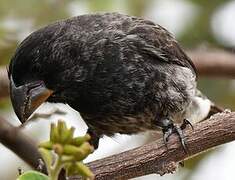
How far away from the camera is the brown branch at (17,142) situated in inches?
137

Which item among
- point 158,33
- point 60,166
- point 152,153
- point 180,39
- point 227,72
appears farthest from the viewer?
point 180,39

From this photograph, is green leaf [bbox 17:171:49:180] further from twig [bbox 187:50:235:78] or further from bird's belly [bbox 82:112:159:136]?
Result: twig [bbox 187:50:235:78]

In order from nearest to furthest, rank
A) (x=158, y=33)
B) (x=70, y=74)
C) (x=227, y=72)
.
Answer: (x=70, y=74), (x=158, y=33), (x=227, y=72)

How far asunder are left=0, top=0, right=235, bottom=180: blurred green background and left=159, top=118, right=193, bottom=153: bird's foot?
44.5 inches

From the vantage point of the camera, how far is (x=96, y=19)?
3459mm

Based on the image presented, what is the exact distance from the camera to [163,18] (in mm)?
4977

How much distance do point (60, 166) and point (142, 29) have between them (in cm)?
237

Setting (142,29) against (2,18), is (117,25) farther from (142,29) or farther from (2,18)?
(2,18)

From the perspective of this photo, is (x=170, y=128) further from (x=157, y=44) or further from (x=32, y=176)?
(x=32, y=176)

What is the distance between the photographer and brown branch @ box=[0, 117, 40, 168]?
3475 mm

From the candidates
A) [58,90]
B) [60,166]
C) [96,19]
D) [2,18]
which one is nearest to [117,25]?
[96,19]

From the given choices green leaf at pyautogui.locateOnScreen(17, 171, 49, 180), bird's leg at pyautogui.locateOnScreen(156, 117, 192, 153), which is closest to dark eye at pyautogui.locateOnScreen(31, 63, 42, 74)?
bird's leg at pyautogui.locateOnScreen(156, 117, 192, 153)

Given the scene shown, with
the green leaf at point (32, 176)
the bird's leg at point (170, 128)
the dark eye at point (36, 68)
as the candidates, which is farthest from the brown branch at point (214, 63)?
the green leaf at point (32, 176)

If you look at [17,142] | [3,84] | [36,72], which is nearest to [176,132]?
[36,72]
